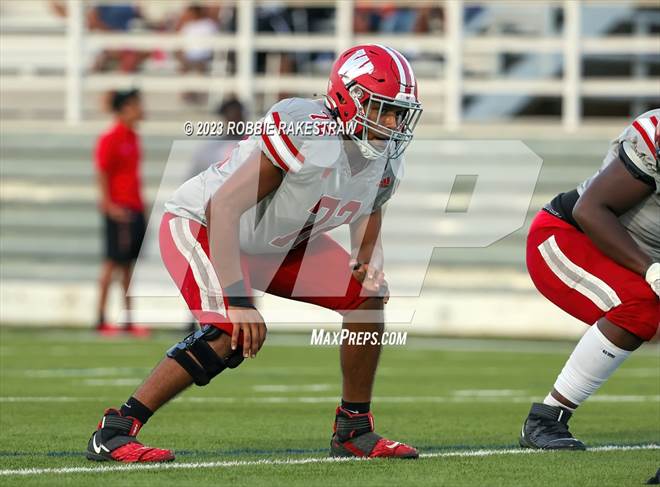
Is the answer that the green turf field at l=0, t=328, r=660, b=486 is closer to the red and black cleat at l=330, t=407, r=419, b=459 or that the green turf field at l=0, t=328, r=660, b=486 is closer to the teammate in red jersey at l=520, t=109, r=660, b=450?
the red and black cleat at l=330, t=407, r=419, b=459

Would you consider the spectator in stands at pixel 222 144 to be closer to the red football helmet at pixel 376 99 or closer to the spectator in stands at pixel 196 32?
the spectator in stands at pixel 196 32

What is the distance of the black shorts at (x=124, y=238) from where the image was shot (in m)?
12.7

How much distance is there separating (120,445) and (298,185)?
3.79 feet

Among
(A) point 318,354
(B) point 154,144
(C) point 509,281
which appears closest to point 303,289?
(A) point 318,354

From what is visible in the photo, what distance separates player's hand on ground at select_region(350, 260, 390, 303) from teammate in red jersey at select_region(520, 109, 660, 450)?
850 mm

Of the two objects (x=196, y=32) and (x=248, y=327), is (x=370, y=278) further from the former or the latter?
(x=196, y=32)

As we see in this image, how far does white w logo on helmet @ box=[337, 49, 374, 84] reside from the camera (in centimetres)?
538

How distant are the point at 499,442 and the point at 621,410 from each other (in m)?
1.63

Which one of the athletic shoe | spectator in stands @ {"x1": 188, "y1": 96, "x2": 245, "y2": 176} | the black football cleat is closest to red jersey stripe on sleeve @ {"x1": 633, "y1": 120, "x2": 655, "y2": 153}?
the black football cleat

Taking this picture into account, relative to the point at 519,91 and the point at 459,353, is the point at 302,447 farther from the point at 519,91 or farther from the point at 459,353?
the point at 519,91

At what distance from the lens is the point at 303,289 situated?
562cm

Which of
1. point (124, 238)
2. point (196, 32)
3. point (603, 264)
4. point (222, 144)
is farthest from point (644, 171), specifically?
point (196, 32)

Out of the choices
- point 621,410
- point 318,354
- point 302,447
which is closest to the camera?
point 302,447

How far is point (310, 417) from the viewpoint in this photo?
704 cm
